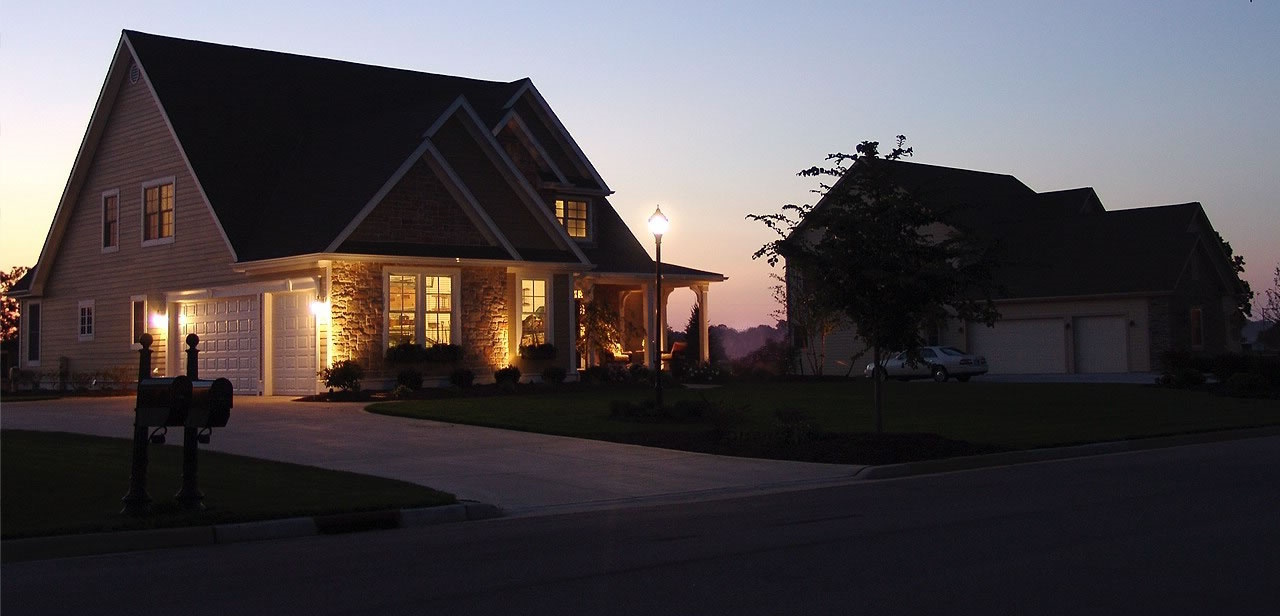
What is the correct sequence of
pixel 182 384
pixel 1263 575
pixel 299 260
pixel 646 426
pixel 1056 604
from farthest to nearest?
pixel 299 260 → pixel 646 426 → pixel 182 384 → pixel 1263 575 → pixel 1056 604

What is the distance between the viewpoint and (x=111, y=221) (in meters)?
34.6

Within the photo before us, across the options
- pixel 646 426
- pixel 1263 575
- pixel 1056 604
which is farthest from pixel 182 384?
pixel 646 426

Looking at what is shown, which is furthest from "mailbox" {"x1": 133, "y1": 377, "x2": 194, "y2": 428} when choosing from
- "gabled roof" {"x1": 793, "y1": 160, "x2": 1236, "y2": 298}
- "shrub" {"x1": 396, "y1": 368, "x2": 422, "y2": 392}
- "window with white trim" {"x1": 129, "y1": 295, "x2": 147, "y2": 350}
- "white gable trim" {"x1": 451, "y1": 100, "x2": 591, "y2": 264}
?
"gabled roof" {"x1": 793, "y1": 160, "x2": 1236, "y2": 298}

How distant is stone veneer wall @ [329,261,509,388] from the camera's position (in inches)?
1102

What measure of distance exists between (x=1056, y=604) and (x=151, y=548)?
23.5 ft

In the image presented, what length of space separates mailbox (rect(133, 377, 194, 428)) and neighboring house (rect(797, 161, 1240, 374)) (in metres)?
35.5

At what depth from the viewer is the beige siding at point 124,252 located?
103ft

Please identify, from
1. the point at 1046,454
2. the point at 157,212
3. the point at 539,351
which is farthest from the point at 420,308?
the point at 1046,454

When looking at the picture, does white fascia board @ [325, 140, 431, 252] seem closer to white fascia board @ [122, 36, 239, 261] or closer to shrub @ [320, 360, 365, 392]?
shrub @ [320, 360, 365, 392]

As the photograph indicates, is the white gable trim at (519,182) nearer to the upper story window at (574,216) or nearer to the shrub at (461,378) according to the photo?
the upper story window at (574,216)

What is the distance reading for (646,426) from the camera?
21250mm

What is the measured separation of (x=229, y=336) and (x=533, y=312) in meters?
7.27

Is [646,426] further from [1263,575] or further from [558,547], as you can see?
[1263,575]

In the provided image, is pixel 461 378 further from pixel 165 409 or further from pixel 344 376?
pixel 165 409
